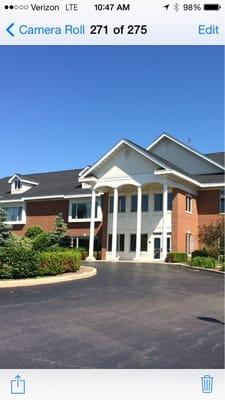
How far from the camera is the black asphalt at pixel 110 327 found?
6.16 meters

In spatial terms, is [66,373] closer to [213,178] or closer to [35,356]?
[35,356]

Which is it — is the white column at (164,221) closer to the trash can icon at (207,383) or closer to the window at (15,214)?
the window at (15,214)

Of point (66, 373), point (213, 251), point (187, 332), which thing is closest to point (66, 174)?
point (213, 251)

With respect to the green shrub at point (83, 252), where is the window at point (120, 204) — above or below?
above

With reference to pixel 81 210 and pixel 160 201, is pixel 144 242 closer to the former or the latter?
pixel 160 201

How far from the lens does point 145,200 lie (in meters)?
35.0

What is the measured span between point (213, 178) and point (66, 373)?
33.0m

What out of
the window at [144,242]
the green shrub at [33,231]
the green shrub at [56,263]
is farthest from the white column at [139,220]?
the green shrub at [56,263]

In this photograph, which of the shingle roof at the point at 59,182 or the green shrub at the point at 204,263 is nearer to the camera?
the green shrub at the point at 204,263

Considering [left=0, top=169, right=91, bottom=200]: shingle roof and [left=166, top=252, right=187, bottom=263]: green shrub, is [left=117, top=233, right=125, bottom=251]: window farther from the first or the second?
[left=166, top=252, right=187, bottom=263]: green shrub

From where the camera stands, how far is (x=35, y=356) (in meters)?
6.25

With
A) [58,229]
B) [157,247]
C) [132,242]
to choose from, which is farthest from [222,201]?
[58,229]

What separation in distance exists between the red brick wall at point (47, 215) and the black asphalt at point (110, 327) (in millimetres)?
23655

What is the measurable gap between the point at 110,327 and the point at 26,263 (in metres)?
8.61
